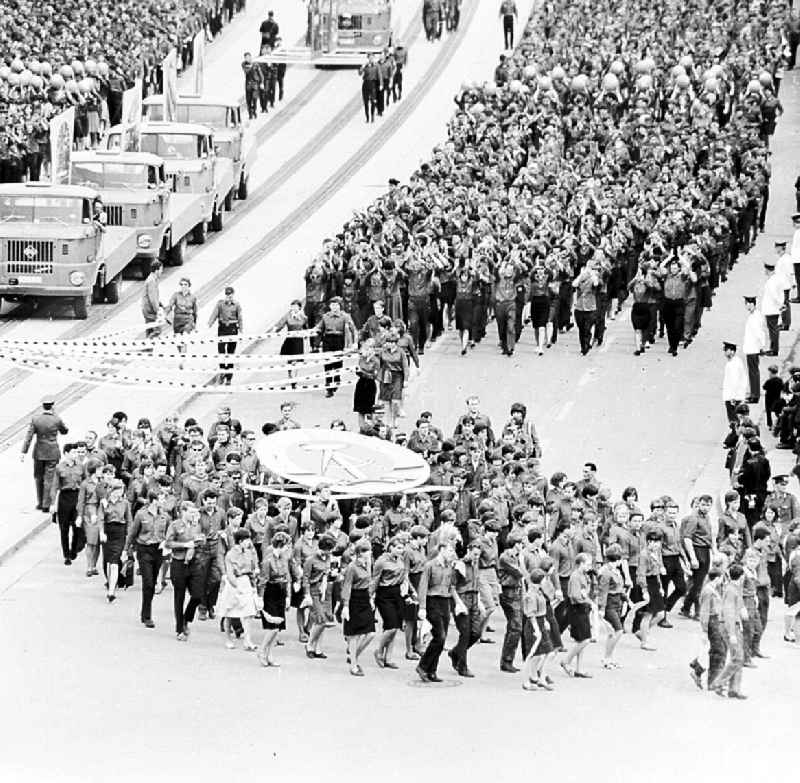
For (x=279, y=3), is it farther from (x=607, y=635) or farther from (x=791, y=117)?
(x=607, y=635)

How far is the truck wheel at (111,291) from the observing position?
44.7 m

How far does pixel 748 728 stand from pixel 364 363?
39.1 feet

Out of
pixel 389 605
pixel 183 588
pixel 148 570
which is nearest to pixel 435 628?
pixel 389 605

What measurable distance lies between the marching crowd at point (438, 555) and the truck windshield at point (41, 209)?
38.7ft

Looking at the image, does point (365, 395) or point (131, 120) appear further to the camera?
point (131, 120)

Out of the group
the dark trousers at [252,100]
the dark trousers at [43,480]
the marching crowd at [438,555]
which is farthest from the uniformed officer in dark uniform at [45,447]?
the dark trousers at [252,100]

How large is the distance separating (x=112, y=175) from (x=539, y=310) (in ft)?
29.2

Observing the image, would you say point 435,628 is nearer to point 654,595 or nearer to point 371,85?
point 654,595

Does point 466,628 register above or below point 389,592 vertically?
below

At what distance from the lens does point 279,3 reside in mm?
71938

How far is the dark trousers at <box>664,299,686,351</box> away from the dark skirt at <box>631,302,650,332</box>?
279 millimetres

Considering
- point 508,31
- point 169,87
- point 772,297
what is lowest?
point 772,297

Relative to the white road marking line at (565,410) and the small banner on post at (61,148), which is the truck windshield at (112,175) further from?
the white road marking line at (565,410)

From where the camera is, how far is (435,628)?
28.1m
